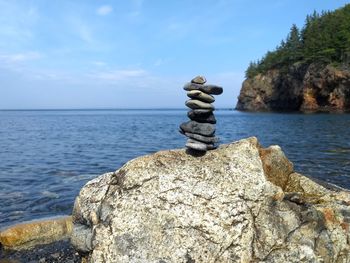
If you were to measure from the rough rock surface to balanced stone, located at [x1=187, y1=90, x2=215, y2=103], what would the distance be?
1369mm

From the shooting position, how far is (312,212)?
9.05 m

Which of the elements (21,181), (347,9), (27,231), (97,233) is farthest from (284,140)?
(347,9)

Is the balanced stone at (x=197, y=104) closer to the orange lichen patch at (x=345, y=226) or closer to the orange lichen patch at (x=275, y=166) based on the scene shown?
the orange lichen patch at (x=275, y=166)

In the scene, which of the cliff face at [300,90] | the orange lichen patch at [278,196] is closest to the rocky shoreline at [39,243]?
the orange lichen patch at [278,196]

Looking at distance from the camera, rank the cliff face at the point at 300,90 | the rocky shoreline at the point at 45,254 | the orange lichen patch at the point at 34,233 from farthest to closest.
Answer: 1. the cliff face at the point at 300,90
2. the orange lichen patch at the point at 34,233
3. the rocky shoreline at the point at 45,254

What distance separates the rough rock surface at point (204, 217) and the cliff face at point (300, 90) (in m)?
108

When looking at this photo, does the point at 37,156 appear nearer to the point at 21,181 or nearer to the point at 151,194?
the point at 21,181

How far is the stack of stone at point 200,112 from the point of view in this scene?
9.92 metres

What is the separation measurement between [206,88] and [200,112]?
61 centimetres

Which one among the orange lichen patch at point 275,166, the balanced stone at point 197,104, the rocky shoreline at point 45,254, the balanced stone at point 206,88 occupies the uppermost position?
the balanced stone at point 206,88

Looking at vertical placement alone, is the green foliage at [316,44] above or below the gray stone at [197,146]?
above

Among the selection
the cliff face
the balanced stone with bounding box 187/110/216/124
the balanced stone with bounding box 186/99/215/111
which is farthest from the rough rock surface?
the cliff face

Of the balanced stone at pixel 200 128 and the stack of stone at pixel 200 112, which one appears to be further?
the balanced stone at pixel 200 128

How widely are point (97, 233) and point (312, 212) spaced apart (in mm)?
4653
